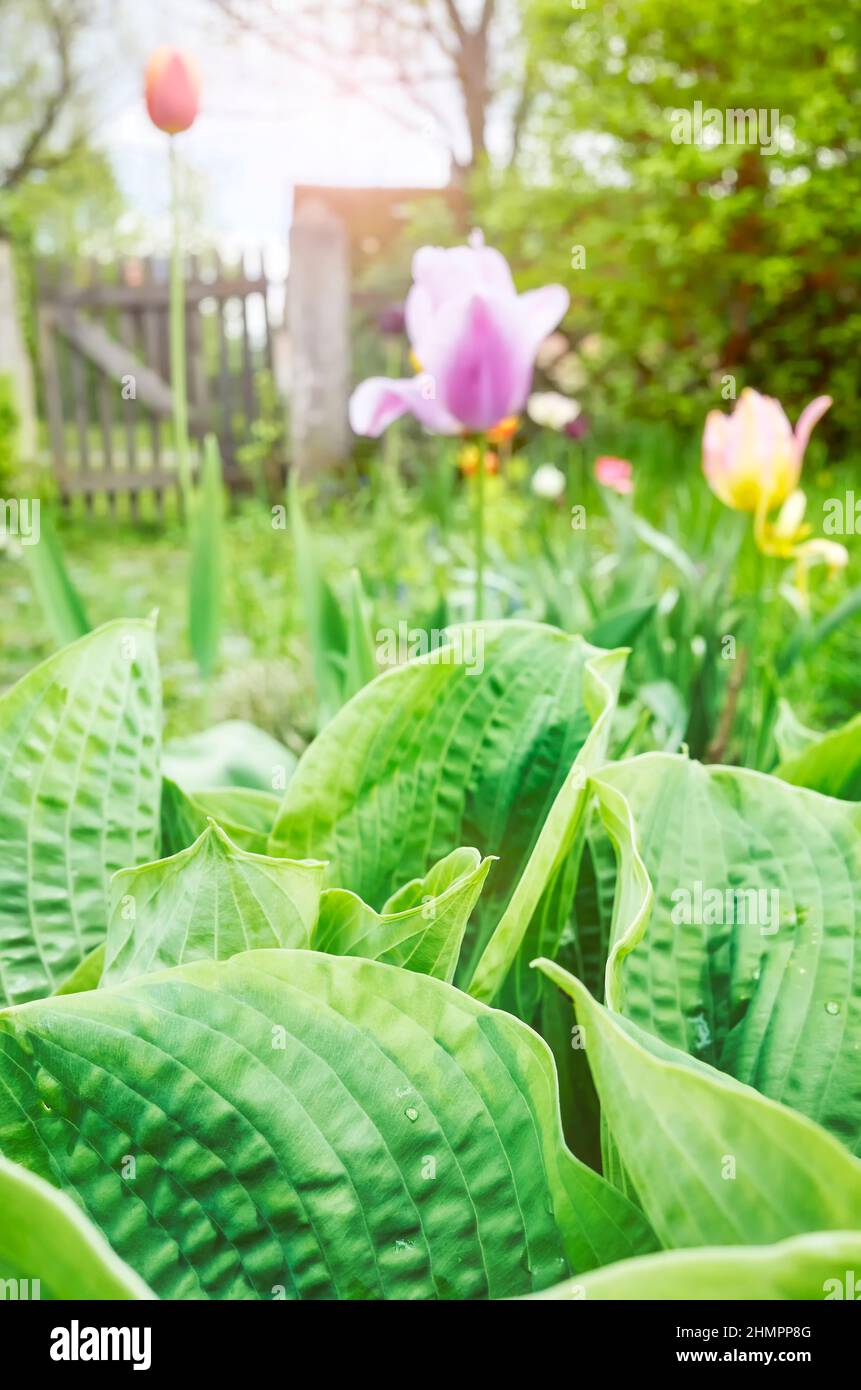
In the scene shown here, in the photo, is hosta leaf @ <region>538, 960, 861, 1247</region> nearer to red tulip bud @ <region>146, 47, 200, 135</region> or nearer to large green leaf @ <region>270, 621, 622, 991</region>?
large green leaf @ <region>270, 621, 622, 991</region>

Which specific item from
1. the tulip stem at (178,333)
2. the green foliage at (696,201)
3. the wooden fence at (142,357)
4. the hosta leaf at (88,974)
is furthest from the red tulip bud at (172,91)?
the wooden fence at (142,357)

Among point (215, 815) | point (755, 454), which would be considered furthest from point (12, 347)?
point (215, 815)

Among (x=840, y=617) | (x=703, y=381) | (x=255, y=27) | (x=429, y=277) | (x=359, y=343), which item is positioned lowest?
(x=840, y=617)

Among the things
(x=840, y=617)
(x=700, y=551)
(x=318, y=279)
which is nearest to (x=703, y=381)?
(x=318, y=279)

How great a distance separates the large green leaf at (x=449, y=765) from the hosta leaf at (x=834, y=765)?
116 mm

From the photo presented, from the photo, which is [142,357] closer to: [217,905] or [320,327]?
[320,327]

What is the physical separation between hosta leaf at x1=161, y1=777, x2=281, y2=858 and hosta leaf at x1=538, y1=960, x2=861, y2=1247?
0.22 m

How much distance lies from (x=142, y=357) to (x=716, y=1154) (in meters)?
7.24

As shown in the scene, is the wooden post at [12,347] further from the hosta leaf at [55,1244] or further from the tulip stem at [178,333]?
the hosta leaf at [55,1244]

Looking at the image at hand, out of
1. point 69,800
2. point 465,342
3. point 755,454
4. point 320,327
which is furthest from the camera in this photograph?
point 320,327

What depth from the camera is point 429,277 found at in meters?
0.78

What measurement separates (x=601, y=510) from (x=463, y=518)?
1.40ft

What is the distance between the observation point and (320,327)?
586 cm

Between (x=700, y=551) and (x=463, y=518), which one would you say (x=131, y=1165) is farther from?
(x=463, y=518)
